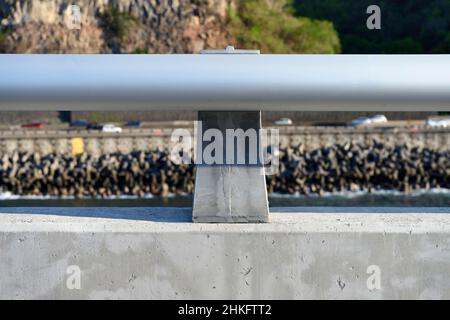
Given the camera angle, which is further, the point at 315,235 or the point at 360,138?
the point at 360,138

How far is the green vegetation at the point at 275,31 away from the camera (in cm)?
5584

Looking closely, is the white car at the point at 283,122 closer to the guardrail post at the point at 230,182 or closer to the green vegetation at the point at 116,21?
the green vegetation at the point at 116,21

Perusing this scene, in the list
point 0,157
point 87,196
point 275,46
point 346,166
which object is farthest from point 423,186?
point 275,46

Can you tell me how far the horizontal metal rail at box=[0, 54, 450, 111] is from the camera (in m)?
3.92

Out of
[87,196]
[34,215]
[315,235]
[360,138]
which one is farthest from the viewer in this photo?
[360,138]

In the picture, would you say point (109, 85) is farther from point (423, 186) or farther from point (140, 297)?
point (423, 186)

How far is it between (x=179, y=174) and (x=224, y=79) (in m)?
22.2

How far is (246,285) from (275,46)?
5275 centimetres

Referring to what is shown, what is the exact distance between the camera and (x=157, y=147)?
31.5 m

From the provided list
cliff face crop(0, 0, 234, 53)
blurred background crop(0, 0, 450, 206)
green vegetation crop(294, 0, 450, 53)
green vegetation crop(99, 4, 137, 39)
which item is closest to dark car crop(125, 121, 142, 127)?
blurred background crop(0, 0, 450, 206)

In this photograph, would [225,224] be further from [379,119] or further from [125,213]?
[379,119]

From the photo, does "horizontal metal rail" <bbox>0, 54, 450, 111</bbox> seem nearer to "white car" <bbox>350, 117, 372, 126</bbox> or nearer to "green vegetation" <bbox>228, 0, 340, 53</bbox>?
"white car" <bbox>350, 117, 372, 126</bbox>

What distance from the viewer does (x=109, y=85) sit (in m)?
3.94

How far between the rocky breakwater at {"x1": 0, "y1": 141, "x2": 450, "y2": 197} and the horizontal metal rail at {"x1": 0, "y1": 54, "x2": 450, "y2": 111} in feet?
70.2
